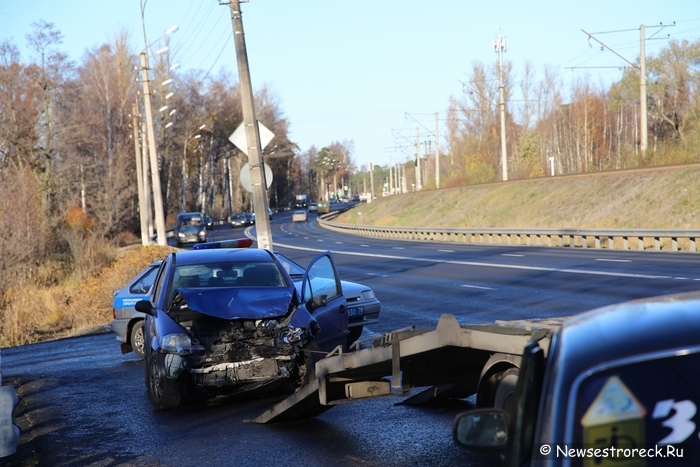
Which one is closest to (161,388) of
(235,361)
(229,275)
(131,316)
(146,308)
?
(235,361)

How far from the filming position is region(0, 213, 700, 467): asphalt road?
699 cm

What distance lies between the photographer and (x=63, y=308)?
2539cm

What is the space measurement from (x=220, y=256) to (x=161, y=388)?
2160 mm

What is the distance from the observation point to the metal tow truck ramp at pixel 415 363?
5355 millimetres

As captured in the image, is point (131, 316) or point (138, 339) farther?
point (131, 316)

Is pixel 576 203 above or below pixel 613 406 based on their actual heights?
below

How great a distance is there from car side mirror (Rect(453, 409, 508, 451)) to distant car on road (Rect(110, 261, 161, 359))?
10652 millimetres

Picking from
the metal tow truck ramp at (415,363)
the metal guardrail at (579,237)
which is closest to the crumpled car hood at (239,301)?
the metal tow truck ramp at (415,363)

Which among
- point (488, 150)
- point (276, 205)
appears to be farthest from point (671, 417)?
point (276, 205)

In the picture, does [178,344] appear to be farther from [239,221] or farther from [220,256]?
[239,221]

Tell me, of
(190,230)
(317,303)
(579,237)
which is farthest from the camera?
(190,230)

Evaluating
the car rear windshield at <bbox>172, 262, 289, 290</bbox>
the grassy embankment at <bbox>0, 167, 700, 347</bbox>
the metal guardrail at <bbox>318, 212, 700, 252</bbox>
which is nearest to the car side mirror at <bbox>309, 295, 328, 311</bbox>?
the car rear windshield at <bbox>172, 262, 289, 290</bbox>

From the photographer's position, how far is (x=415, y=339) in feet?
18.6

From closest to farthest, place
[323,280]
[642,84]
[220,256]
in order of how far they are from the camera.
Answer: [323,280], [220,256], [642,84]
